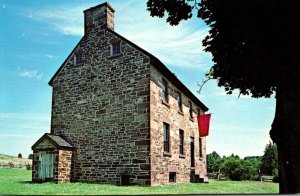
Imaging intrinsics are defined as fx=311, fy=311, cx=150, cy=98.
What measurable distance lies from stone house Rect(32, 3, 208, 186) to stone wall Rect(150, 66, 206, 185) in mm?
47

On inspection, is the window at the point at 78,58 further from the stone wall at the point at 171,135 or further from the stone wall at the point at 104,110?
the stone wall at the point at 171,135

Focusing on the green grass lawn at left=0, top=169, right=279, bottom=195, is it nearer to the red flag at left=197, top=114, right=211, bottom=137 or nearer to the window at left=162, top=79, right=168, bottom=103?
the red flag at left=197, top=114, right=211, bottom=137

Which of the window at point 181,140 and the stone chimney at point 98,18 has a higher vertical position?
the stone chimney at point 98,18

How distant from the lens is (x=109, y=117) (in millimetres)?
15461

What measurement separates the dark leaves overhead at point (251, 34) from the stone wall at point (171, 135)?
6.64 m

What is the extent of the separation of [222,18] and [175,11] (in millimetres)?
1211

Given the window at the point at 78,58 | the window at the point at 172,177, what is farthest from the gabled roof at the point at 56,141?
the window at the point at 172,177

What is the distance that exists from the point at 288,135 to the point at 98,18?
12666mm

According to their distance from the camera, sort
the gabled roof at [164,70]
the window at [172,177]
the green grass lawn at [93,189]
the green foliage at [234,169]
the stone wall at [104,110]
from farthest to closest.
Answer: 1. the green foliage at [234,169]
2. the window at [172,177]
3. the gabled roof at [164,70]
4. the stone wall at [104,110]
5. the green grass lawn at [93,189]

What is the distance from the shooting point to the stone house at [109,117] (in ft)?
47.8

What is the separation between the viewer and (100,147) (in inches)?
608

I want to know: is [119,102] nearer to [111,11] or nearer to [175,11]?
[111,11]

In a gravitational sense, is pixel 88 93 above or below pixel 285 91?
above

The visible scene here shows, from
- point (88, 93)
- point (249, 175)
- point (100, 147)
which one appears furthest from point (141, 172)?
point (249, 175)
